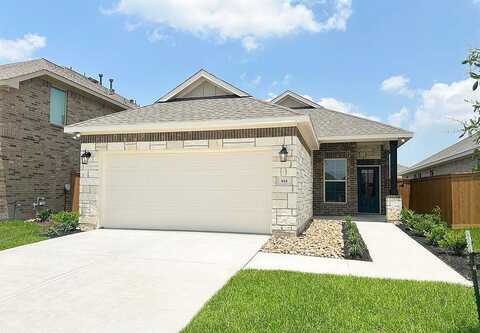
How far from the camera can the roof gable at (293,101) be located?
18.6m

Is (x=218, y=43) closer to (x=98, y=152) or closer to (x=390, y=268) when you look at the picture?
(x=98, y=152)

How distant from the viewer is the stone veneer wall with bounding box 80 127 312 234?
963 centimetres

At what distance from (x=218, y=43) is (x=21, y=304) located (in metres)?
12.9

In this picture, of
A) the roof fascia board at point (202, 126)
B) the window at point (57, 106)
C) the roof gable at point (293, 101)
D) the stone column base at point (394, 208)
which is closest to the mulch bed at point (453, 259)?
the stone column base at point (394, 208)

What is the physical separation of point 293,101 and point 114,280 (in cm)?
1564

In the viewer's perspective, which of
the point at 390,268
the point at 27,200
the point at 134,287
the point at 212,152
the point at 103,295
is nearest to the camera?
the point at 103,295

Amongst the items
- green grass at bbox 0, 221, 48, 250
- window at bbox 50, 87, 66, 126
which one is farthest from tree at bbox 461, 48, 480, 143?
window at bbox 50, 87, 66, 126

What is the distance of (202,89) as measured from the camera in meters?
14.2

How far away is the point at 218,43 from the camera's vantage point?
1498 cm

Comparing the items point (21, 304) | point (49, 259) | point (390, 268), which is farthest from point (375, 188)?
point (21, 304)

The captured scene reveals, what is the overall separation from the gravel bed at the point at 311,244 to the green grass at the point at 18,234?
6.33 meters

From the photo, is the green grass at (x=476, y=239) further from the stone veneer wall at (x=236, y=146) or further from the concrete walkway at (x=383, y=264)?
the stone veneer wall at (x=236, y=146)

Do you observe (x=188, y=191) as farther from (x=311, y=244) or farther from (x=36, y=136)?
(x=36, y=136)

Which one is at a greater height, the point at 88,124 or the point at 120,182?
the point at 88,124
